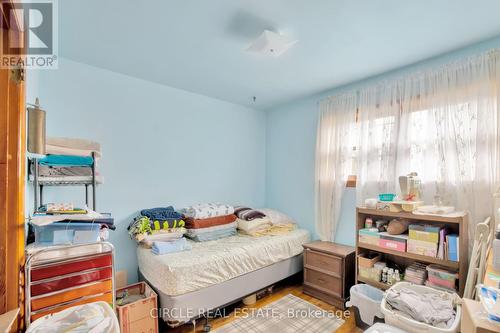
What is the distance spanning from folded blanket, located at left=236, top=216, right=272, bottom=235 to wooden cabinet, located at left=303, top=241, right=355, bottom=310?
1.87 feet

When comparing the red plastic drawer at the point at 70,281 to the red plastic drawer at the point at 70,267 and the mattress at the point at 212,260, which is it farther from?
the mattress at the point at 212,260

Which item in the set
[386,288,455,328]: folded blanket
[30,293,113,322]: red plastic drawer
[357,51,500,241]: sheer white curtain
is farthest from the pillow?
[30,293,113,322]: red plastic drawer

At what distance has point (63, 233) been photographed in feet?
4.48

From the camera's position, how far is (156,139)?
2809 millimetres

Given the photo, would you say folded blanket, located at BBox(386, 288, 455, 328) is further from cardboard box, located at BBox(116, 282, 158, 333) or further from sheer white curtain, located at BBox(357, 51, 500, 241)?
cardboard box, located at BBox(116, 282, 158, 333)

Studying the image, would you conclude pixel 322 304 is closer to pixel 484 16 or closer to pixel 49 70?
pixel 484 16

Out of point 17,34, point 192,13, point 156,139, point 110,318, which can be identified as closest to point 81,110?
point 156,139

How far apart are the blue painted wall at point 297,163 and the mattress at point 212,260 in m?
0.56

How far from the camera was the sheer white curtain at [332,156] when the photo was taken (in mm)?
2812

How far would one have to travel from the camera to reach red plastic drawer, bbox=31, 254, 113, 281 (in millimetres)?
1245

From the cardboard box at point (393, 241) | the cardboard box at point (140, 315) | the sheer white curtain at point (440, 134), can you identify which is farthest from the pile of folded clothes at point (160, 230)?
the sheer white curtain at point (440, 134)

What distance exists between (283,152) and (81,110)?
262cm

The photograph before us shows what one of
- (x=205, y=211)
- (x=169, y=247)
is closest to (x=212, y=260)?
(x=169, y=247)

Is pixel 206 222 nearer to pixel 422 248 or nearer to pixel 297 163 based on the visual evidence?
pixel 297 163
